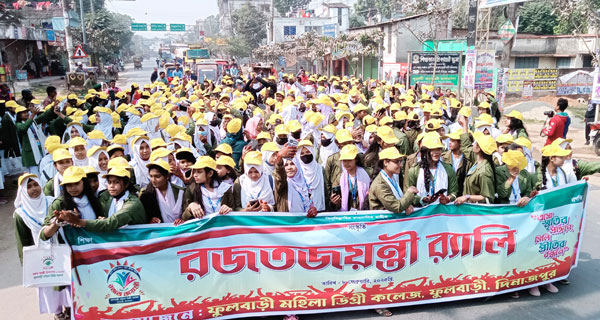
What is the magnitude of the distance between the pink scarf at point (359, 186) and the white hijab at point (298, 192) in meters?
0.43

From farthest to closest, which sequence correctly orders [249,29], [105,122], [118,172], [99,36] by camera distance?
[249,29]
[99,36]
[105,122]
[118,172]

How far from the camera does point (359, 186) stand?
16.8ft

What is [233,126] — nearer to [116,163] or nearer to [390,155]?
[116,163]

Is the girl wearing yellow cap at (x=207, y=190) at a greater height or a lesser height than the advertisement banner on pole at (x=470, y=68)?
lesser

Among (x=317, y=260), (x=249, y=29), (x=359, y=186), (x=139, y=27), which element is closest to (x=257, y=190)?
(x=317, y=260)

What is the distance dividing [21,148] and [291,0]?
9579 cm

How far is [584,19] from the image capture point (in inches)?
956

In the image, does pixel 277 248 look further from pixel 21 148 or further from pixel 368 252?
pixel 21 148

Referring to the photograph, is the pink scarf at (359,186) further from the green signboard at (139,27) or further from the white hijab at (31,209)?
the green signboard at (139,27)

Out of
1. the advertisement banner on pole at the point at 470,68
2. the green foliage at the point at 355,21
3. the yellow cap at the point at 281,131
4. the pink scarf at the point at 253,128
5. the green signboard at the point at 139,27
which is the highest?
the green foliage at the point at 355,21

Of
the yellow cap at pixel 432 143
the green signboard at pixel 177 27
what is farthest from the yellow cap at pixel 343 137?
the green signboard at pixel 177 27

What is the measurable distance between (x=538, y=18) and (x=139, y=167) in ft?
150

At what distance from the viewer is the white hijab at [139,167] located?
587 cm

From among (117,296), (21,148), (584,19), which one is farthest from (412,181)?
(584,19)
